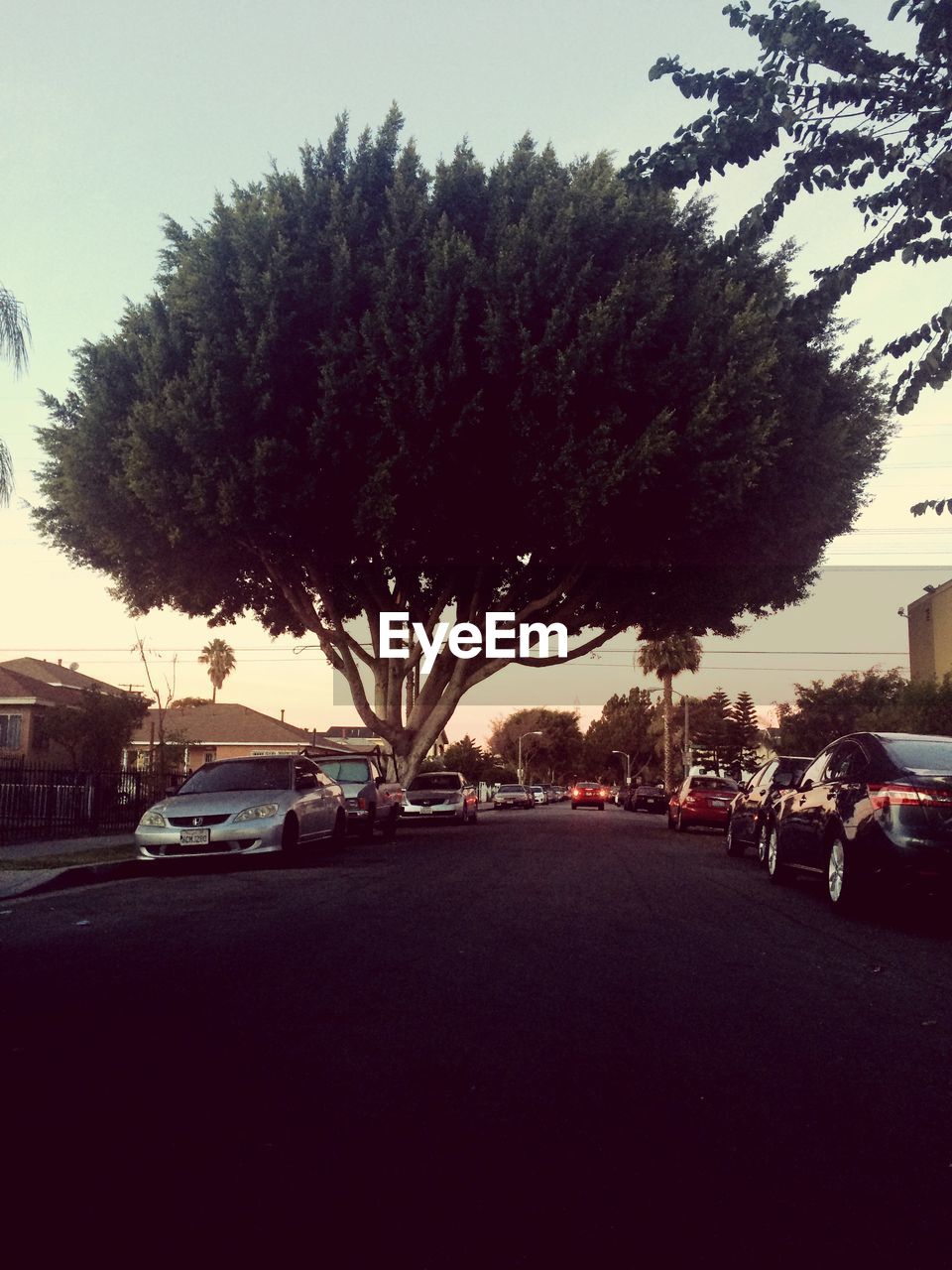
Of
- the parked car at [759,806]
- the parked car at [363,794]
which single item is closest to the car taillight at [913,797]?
the parked car at [759,806]

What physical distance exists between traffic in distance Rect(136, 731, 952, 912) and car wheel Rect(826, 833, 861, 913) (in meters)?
0.01

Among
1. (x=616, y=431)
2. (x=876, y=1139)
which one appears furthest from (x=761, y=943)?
(x=616, y=431)

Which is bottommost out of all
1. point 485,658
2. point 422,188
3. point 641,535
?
point 485,658

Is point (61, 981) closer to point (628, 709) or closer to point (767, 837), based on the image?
point (767, 837)

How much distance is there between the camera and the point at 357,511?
23.5 m

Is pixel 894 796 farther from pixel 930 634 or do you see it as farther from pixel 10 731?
pixel 930 634

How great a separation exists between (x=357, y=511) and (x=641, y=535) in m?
6.12

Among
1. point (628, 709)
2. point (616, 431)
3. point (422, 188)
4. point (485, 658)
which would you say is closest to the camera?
point (616, 431)

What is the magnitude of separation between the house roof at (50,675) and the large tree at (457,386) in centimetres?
2616

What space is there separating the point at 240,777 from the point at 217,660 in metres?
70.4

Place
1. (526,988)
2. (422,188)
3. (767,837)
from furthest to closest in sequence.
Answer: (422,188), (767,837), (526,988)

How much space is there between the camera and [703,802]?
3033 cm

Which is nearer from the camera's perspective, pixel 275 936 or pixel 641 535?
pixel 275 936

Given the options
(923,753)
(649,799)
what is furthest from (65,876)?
(649,799)
